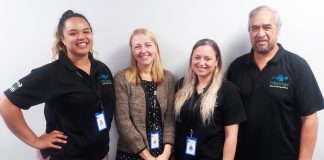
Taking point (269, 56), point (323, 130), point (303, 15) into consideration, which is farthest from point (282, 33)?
point (323, 130)

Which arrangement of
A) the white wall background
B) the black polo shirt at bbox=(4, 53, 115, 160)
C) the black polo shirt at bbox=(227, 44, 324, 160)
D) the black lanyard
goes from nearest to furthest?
the black polo shirt at bbox=(4, 53, 115, 160), the black lanyard, the black polo shirt at bbox=(227, 44, 324, 160), the white wall background

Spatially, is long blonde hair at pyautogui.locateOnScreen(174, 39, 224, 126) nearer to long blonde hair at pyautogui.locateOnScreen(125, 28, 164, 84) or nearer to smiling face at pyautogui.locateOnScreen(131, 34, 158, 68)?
long blonde hair at pyautogui.locateOnScreen(125, 28, 164, 84)

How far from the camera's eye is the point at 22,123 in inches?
69.7

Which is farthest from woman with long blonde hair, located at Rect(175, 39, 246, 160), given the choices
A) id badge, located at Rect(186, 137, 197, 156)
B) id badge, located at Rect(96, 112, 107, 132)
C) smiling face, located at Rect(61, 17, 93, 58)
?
smiling face, located at Rect(61, 17, 93, 58)

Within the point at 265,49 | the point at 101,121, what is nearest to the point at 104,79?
the point at 101,121

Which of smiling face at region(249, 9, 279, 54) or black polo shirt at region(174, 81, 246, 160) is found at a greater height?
smiling face at region(249, 9, 279, 54)

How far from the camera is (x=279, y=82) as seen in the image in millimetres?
1924

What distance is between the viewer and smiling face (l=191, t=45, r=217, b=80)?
6.35ft

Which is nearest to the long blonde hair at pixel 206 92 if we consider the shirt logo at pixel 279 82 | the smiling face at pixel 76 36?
the shirt logo at pixel 279 82

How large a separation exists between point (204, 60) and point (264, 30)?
44 centimetres

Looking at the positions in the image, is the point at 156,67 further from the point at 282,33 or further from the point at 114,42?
the point at 282,33

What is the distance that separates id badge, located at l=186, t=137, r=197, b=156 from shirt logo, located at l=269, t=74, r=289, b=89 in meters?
0.63

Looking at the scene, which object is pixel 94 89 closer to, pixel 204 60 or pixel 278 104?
pixel 204 60

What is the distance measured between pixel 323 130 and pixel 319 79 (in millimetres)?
412
